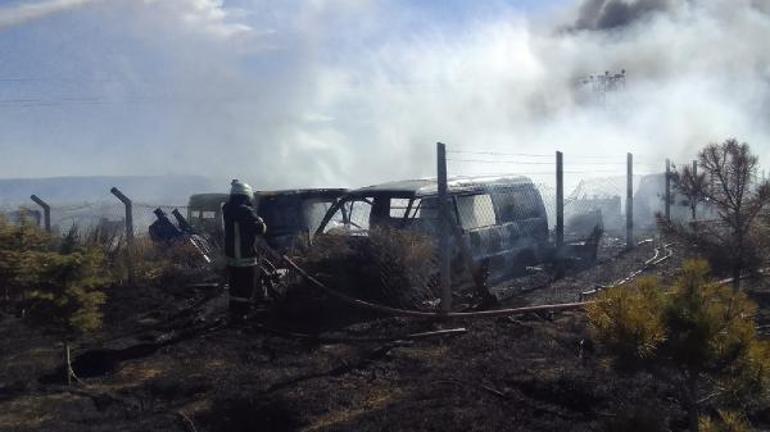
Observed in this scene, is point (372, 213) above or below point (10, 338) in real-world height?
above

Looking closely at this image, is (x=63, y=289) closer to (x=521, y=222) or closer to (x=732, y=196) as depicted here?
(x=732, y=196)

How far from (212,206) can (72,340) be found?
328 inches

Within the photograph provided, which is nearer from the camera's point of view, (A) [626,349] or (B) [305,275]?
(A) [626,349]

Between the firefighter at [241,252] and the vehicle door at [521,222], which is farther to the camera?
the vehicle door at [521,222]

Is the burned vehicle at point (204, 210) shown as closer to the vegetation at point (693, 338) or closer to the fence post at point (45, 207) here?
the fence post at point (45, 207)

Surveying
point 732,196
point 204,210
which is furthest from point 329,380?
point 204,210

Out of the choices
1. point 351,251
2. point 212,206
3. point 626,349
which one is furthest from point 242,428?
point 212,206

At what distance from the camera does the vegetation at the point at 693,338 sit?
3.30m

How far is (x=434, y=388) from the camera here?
5359mm

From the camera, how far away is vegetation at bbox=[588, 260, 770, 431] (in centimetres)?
330

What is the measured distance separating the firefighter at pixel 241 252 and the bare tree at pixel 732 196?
4542mm

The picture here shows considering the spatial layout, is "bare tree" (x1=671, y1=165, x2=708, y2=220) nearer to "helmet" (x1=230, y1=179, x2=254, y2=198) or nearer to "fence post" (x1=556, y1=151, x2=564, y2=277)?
"fence post" (x1=556, y1=151, x2=564, y2=277)

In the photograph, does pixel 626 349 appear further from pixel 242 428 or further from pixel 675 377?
pixel 242 428

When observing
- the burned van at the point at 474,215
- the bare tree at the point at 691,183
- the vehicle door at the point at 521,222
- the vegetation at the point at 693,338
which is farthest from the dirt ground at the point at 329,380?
the vehicle door at the point at 521,222
